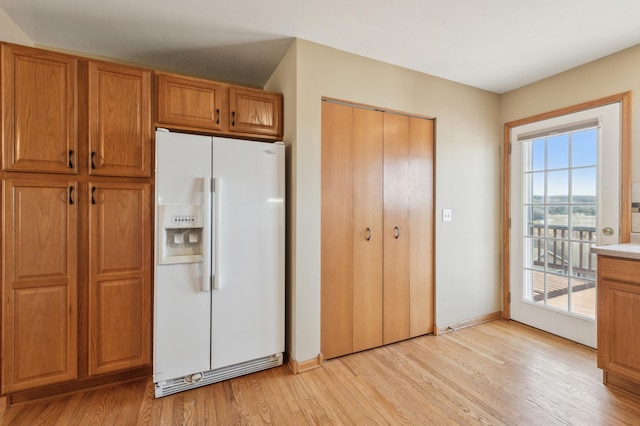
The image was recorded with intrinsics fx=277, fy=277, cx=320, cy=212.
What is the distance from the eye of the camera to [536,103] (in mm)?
2756

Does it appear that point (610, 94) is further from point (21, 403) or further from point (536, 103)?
point (21, 403)

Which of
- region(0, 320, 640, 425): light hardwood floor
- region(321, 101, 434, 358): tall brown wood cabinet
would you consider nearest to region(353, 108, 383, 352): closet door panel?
region(321, 101, 434, 358): tall brown wood cabinet

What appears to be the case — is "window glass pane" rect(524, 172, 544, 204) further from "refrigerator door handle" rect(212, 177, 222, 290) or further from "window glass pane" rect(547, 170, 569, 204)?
"refrigerator door handle" rect(212, 177, 222, 290)

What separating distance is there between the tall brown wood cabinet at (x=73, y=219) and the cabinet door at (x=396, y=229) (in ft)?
6.18

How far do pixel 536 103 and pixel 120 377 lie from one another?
4308 mm

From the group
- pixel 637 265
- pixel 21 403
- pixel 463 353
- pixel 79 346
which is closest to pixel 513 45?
pixel 637 265

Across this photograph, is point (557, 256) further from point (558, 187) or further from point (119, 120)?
point (119, 120)

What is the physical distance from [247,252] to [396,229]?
133 cm

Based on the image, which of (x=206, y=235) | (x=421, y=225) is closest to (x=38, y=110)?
(x=206, y=235)

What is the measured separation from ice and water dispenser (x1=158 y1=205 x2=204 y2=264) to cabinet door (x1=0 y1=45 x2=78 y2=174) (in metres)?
0.69

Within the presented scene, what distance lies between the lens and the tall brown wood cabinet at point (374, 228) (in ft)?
7.39

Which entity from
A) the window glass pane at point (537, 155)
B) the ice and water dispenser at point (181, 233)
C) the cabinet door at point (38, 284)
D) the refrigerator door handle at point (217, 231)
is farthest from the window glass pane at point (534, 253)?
the cabinet door at point (38, 284)

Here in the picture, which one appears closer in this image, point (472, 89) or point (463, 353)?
point (463, 353)

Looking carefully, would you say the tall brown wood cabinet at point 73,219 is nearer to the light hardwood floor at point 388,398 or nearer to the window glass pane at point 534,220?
the light hardwood floor at point 388,398
